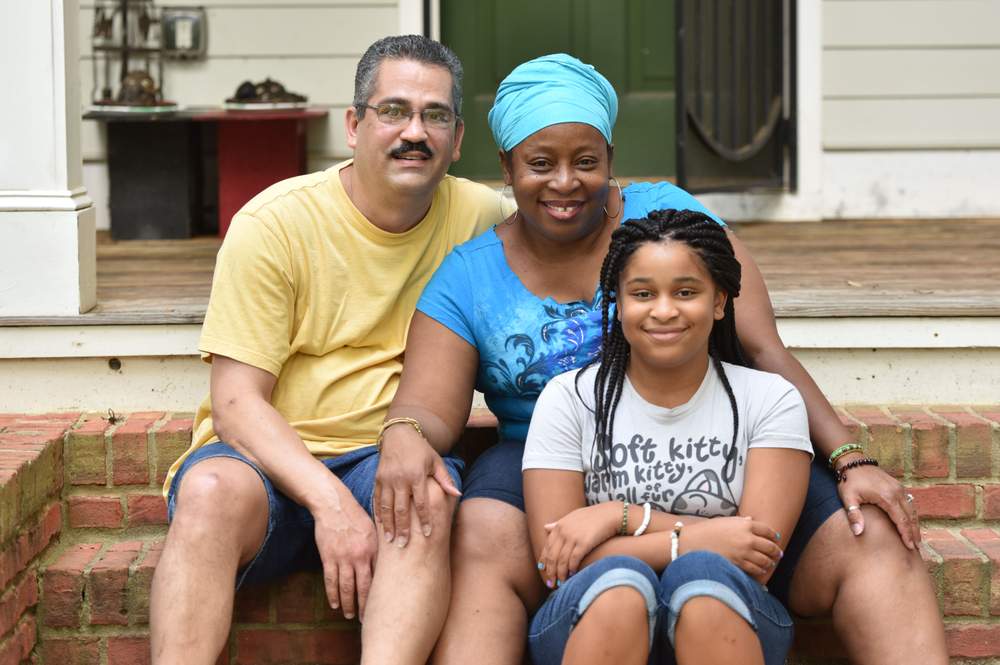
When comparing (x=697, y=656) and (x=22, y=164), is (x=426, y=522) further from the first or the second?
(x=22, y=164)

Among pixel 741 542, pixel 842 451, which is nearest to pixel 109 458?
pixel 741 542

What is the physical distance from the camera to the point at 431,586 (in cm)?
236

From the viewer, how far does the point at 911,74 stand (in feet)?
17.1

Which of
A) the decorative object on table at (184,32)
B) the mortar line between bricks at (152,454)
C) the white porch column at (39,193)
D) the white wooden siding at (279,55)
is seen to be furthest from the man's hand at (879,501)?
the decorative object on table at (184,32)

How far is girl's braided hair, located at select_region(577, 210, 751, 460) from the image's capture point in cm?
238

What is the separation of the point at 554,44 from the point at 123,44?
165cm

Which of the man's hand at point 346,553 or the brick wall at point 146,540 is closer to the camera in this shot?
the man's hand at point 346,553

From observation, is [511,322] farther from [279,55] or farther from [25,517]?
[279,55]

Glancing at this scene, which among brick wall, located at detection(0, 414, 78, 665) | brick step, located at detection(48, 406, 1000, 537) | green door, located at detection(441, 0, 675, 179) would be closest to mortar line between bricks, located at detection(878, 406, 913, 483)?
brick step, located at detection(48, 406, 1000, 537)

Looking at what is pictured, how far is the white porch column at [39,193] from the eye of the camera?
311 cm

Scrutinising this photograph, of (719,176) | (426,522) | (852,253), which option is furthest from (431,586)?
(719,176)

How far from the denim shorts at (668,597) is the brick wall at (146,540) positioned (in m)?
0.46

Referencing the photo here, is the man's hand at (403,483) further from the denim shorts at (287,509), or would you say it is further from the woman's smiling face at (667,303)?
the woman's smiling face at (667,303)

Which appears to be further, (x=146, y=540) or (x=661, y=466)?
(x=146, y=540)
